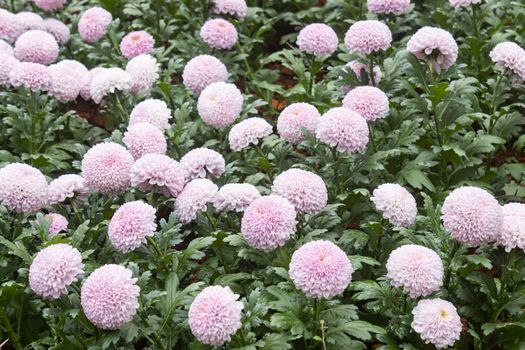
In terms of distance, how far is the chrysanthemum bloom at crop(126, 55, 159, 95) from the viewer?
464 cm

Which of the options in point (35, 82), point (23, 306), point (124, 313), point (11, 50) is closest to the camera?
point (124, 313)

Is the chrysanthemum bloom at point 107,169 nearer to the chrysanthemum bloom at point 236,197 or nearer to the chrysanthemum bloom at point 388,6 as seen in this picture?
the chrysanthemum bloom at point 236,197

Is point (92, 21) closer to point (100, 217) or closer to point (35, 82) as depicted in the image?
point (35, 82)

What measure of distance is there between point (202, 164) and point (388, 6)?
1.90m

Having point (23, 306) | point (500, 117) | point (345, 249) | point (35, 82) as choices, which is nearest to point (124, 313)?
point (23, 306)

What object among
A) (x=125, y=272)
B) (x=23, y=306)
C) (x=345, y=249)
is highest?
(x=125, y=272)

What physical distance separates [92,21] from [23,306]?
8.62 ft

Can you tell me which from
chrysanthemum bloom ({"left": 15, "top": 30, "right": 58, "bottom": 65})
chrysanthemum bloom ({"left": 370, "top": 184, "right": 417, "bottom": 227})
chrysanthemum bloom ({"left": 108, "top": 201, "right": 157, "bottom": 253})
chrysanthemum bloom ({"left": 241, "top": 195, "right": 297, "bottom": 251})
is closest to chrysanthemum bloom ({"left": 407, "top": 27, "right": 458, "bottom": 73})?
chrysanthemum bloom ({"left": 370, "top": 184, "right": 417, "bottom": 227})

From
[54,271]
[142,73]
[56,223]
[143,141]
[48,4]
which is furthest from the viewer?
[48,4]

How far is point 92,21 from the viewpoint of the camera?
5383mm

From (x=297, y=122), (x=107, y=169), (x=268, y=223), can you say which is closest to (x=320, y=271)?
(x=268, y=223)

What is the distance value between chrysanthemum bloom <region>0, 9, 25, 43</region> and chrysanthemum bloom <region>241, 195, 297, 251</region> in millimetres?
3135

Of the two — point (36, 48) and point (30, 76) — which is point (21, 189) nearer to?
point (30, 76)

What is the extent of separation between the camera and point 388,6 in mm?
4812
